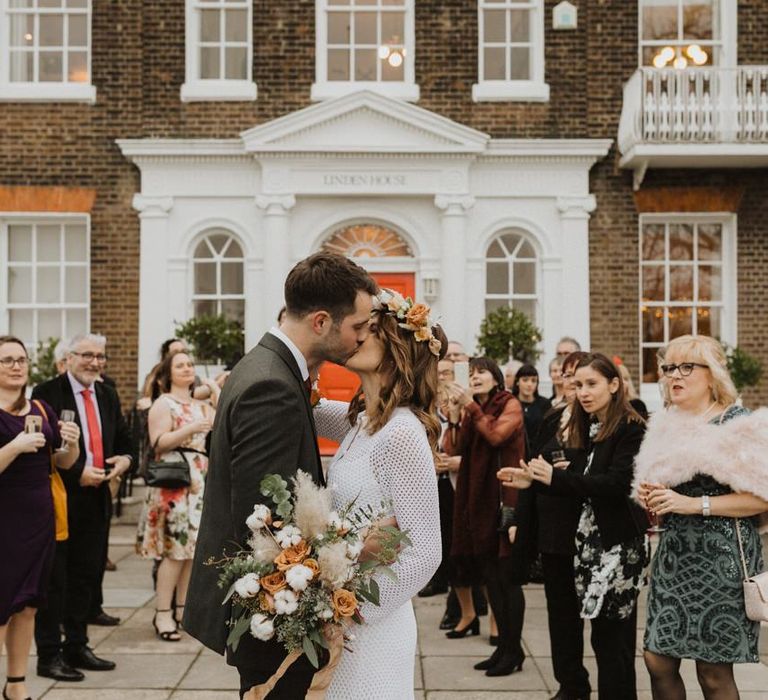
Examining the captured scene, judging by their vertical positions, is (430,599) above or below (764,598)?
below

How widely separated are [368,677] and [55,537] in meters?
3.27

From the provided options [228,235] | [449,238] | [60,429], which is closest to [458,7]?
[449,238]

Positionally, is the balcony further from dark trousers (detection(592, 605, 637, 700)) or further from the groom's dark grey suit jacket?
the groom's dark grey suit jacket

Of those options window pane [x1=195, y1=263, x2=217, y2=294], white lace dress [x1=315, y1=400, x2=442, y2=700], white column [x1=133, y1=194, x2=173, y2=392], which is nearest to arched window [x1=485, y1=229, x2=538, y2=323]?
window pane [x1=195, y1=263, x2=217, y2=294]

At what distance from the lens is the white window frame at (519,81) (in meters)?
13.8

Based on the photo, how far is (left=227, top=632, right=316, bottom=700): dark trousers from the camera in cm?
299

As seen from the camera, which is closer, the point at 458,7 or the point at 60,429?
the point at 60,429

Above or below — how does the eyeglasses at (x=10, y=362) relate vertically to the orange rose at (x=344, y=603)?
above

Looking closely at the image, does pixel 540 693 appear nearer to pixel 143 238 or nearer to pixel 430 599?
pixel 430 599

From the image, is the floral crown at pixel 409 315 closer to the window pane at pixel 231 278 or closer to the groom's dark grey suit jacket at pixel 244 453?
the groom's dark grey suit jacket at pixel 244 453

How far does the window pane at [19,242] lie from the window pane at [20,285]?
0.17m

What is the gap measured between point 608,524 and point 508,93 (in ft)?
31.3

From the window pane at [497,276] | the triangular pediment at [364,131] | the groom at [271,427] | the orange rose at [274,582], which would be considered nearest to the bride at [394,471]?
the groom at [271,427]

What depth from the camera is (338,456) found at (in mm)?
3379
